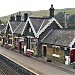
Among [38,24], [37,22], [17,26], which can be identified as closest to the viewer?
[38,24]

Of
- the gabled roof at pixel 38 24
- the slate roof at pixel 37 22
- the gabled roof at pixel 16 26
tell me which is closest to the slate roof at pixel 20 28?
the gabled roof at pixel 16 26

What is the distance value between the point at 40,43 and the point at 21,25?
11.7m

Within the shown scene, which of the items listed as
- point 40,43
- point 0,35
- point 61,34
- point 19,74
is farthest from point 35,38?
point 0,35

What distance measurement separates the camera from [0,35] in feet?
165

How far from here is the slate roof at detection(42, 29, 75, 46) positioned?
26.9 metres

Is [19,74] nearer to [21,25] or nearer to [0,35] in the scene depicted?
[21,25]

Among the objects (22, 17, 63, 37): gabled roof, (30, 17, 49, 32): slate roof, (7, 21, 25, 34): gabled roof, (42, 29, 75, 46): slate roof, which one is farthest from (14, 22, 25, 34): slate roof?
(42, 29, 75, 46): slate roof

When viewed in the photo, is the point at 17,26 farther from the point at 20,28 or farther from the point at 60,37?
the point at 60,37

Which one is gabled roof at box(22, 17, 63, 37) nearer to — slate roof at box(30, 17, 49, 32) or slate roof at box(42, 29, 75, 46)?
slate roof at box(30, 17, 49, 32)

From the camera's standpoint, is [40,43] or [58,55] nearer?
[58,55]

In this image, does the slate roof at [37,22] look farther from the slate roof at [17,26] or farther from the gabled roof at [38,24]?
the slate roof at [17,26]

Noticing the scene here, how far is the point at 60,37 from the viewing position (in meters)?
28.8

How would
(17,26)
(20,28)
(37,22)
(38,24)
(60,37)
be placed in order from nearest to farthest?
(60,37)
(38,24)
(37,22)
(20,28)
(17,26)

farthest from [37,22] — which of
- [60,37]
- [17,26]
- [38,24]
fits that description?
[17,26]
